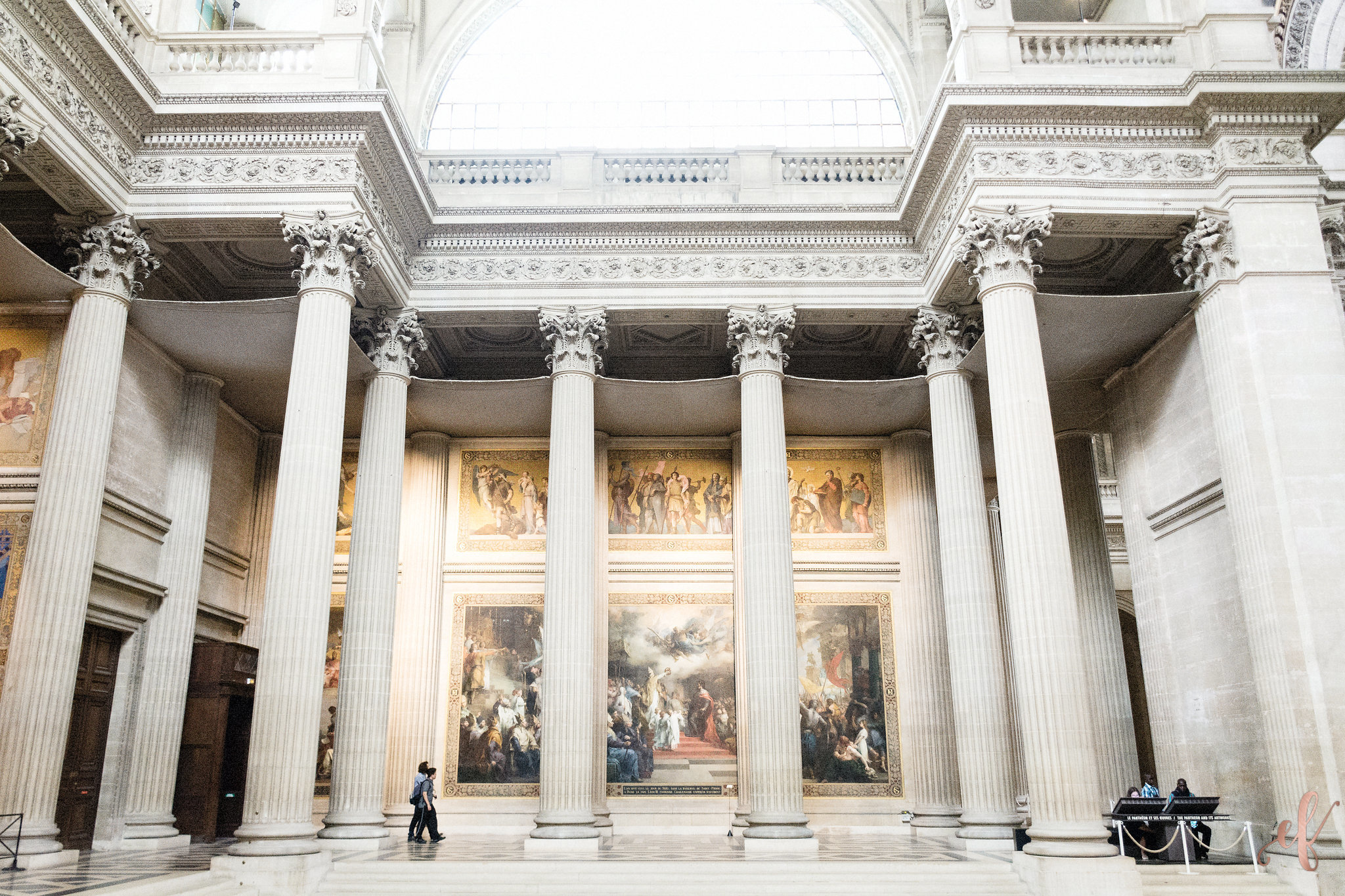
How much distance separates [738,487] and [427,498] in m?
5.20

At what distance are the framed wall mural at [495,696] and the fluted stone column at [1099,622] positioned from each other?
8.35m

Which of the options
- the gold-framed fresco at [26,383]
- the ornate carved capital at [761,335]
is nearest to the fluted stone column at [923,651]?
the ornate carved capital at [761,335]

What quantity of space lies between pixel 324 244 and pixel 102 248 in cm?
256

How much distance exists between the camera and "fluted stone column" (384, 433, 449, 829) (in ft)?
47.9

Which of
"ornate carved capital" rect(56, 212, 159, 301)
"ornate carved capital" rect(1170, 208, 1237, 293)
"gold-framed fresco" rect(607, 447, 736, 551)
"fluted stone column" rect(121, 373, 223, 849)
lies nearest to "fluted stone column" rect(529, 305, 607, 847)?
"gold-framed fresco" rect(607, 447, 736, 551)

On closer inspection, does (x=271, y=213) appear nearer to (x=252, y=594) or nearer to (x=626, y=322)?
(x=626, y=322)

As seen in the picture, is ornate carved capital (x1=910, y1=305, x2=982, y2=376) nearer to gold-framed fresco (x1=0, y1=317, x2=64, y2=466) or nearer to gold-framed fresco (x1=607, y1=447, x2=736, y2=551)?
gold-framed fresco (x1=607, y1=447, x2=736, y2=551)

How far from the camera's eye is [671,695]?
15422 millimetres

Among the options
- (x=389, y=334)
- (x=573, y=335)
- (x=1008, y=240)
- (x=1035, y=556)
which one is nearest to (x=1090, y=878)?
(x=1035, y=556)

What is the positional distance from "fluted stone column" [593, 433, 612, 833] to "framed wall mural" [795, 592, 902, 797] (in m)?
3.08

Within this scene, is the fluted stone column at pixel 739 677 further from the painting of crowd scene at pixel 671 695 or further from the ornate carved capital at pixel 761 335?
the ornate carved capital at pixel 761 335

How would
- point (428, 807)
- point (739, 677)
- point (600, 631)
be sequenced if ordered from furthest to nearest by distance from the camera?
point (600, 631) < point (739, 677) < point (428, 807)

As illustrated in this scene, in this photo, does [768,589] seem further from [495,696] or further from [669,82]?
[669,82]

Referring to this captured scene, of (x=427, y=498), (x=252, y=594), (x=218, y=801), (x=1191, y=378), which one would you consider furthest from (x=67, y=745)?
(x=1191, y=378)
